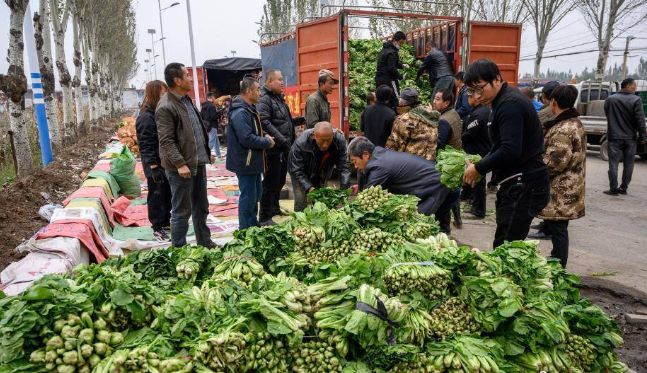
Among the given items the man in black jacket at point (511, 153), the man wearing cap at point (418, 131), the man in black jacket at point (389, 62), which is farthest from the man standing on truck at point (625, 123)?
the man in black jacket at point (511, 153)

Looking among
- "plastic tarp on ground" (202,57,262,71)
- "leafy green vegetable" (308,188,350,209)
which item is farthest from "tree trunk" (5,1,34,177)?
"plastic tarp on ground" (202,57,262,71)

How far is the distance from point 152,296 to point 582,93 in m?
17.0

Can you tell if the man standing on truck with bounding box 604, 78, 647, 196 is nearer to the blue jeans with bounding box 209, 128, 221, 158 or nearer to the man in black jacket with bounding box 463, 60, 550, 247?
the man in black jacket with bounding box 463, 60, 550, 247

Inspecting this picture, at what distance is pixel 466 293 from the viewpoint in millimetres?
2568

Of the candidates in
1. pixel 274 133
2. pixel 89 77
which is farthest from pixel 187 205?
pixel 89 77

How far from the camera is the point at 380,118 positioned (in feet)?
21.5

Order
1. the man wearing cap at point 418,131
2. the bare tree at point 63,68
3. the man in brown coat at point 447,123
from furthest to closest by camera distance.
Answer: the bare tree at point 63,68 < the man in brown coat at point 447,123 < the man wearing cap at point 418,131

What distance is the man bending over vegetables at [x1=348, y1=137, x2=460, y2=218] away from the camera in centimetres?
437

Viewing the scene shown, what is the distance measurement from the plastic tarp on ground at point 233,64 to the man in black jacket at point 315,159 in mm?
12706

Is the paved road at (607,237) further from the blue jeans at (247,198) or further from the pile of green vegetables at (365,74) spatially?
the pile of green vegetables at (365,74)

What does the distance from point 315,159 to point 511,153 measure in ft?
8.23

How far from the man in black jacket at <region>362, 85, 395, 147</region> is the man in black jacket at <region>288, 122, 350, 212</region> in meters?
1.40

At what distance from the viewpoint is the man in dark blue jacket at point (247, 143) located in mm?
5387

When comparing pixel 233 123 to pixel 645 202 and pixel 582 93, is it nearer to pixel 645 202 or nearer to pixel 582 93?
pixel 645 202
